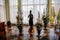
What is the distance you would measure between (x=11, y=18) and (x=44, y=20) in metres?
1.91

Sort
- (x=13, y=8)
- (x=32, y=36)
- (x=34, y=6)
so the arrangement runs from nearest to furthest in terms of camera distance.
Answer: (x=32, y=36) → (x=34, y=6) → (x=13, y=8)

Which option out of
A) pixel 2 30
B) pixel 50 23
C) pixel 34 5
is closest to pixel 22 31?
pixel 2 30

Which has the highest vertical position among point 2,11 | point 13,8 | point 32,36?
point 13,8

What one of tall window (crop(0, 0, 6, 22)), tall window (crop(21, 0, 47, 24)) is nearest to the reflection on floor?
tall window (crop(21, 0, 47, 24))

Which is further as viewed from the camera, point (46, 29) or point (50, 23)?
point (50, 23)

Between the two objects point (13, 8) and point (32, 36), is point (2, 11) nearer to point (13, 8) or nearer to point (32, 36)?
point (13, 8)

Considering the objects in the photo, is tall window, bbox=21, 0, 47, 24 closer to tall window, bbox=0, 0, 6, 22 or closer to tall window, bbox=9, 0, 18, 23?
tall window, bbox=9, 0, 18, 23

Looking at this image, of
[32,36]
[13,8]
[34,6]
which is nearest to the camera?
[32,36]

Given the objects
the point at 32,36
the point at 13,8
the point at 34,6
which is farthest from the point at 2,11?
the point at 32,36

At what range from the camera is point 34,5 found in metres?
5.89

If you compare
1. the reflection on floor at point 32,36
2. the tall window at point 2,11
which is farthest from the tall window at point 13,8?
the reflection on floor at point 32,36

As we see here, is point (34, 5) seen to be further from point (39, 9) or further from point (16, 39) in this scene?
point (16, 39)

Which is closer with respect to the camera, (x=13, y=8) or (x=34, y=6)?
(x=34, y=6)

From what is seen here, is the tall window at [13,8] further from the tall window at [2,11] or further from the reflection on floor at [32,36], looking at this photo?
the reflection on floor at [32,36]
